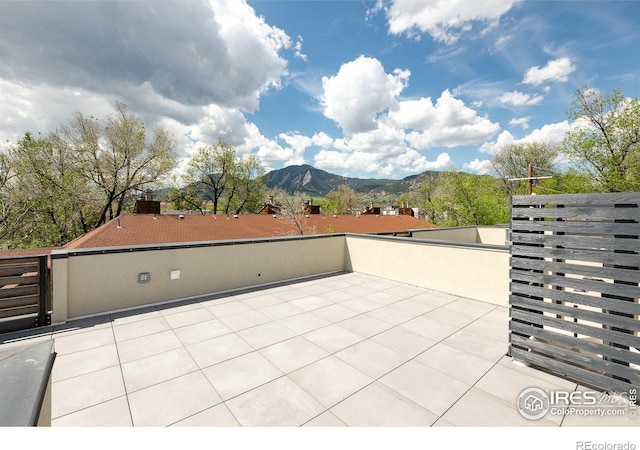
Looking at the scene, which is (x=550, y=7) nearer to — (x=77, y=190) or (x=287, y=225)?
(x=287, y=225)

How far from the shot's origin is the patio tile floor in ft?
8.52

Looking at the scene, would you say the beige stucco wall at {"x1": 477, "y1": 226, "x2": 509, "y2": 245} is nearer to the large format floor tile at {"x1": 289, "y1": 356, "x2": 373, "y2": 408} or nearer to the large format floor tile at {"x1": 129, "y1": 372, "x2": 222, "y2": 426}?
the large format floor tile at {"x1": 289, "y1": 356, "x2": 373, "y2": 408}

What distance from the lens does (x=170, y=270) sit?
5906mm

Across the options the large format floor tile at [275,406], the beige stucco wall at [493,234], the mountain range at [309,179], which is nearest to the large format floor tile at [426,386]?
the large format floor tile at [275,406]

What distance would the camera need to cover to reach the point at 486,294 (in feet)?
19.9

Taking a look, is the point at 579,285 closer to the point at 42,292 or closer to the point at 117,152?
the point at 42,292

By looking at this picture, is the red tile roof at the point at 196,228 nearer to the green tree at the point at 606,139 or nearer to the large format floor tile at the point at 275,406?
the large format floor tile at the point at 275,406

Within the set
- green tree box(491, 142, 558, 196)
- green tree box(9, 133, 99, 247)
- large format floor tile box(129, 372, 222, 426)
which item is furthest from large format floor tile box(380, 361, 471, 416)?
green tree box(491, 142, 558, 196)

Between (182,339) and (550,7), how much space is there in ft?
41.0

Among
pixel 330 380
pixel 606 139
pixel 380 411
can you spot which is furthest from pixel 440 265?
pixel 606 139

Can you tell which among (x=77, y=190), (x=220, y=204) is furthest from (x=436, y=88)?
(x=220, y=204)

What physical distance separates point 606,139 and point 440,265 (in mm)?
→ 19826

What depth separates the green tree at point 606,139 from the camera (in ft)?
52.4

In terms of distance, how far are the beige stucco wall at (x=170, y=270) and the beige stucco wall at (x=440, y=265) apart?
160cm
